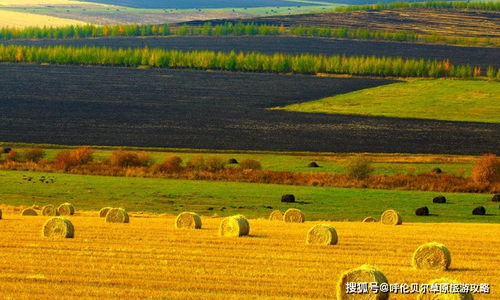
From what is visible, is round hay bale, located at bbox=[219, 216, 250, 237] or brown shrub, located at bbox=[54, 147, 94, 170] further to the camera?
brown shrub, located at bbox=[54, 147, 94, 170]

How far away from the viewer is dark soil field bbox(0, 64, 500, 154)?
315 ft

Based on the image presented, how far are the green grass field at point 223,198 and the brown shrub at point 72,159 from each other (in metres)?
4.40

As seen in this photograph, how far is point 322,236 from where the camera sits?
33719 mm

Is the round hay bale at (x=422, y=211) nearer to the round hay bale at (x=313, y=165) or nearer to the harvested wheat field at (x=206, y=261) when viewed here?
the harvested wheat field at (x=206, y=261)

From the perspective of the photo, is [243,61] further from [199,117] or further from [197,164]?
[197,164]

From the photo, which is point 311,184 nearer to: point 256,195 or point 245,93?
point 256,195

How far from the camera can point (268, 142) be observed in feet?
315

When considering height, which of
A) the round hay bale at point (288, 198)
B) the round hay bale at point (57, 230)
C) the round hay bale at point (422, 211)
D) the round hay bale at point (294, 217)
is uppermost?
the round hay bale at point (57, 230)

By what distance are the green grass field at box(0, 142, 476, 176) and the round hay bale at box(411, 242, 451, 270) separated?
4845 cm

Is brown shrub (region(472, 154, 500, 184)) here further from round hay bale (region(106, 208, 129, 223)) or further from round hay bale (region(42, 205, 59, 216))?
round hay bale (region(106, 208, 129, 223))

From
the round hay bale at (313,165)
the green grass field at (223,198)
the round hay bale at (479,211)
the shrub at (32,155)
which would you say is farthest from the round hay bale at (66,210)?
the round hay bale at (313,165)

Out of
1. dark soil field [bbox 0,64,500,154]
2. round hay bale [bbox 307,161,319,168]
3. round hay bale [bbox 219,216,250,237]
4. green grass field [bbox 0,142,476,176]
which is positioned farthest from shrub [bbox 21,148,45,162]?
round hay bale [bbox 219,216,250,237]

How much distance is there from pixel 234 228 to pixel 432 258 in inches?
395

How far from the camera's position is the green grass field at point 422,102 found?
12525 cm
